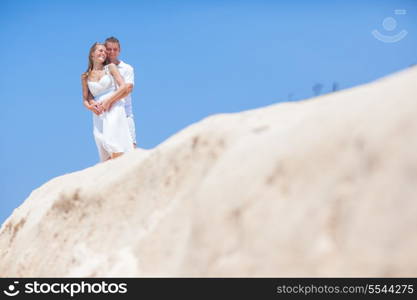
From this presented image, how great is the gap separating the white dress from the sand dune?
394 centimetres

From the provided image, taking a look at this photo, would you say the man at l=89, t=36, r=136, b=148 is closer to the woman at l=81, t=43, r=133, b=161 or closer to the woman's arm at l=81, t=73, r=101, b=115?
the woman at l=81, t=43, r=133, b=161

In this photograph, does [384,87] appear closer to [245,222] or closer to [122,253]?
[245,222]

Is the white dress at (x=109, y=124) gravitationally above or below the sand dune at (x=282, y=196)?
above

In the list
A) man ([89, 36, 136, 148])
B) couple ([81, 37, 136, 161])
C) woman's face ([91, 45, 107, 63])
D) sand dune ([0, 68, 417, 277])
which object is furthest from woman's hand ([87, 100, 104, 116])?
sand dune ([0, 68, 417, 277])

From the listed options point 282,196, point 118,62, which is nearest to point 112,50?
point 118,62

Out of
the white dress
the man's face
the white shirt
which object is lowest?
the white dress

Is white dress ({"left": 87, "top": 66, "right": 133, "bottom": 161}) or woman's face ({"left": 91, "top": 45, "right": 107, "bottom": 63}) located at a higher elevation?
woman's face ({"left": 91, "top": 45, "right": 107, "bottom": 63})

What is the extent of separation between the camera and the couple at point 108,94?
8398mm

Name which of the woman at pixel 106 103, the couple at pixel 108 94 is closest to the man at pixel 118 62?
the couple at pixel 108 94

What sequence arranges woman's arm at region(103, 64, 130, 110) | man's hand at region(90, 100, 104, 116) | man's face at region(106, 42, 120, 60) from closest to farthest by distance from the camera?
1. woman's arm at region(103, 64, 130, 110)
2. man's hand at region(90, 100, 104, 116)
3. man's face at region(106, 42, 120, 60)

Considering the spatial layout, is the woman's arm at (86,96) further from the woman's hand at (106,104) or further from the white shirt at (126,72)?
the white shirt at (126,72)

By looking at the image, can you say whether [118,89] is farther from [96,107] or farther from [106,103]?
[96,107]

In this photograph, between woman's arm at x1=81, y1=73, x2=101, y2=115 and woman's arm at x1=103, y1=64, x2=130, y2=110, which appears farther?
woman's arm at x1=81, y1=73, x2=101, y2=115

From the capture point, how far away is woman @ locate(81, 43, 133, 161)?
839 centimetres
